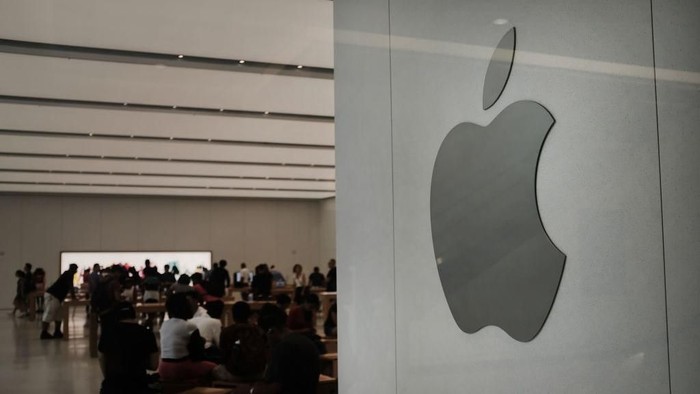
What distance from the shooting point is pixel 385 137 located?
478 cm

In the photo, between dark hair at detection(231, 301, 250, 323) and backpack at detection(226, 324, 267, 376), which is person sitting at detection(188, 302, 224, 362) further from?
backpack at detection(226, 324, 267, 376)

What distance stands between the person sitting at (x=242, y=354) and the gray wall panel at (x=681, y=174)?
4655 mm

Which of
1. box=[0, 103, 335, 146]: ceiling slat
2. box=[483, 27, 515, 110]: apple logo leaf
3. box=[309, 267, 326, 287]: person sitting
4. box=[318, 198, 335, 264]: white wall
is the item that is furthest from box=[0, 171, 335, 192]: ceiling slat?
box=[483, 27, 515, 110]: apple logo leaf

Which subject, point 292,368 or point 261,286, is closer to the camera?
point 292,368

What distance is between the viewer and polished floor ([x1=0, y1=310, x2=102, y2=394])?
9414 millimetres

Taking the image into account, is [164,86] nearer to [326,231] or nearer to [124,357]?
[124,357]

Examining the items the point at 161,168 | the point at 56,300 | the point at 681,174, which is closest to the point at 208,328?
the point at 681,174

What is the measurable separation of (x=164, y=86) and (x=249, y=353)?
5140mm

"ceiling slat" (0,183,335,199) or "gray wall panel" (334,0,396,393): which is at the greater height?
"ceiling slat" (0,183,335,199)

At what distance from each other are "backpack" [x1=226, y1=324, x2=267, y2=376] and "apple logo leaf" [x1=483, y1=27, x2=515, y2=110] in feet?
12.7

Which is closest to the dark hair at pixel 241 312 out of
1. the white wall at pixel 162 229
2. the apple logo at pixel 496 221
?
the apple logo at pixel 496 221

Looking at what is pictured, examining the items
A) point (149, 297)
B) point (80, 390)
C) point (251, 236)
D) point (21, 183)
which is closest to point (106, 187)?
point (21, 183)

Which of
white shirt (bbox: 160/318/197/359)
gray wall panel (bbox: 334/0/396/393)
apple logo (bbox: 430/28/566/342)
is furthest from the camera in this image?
white shirt (bbox: 160/318/197/359)

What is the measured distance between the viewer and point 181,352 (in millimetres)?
7402
